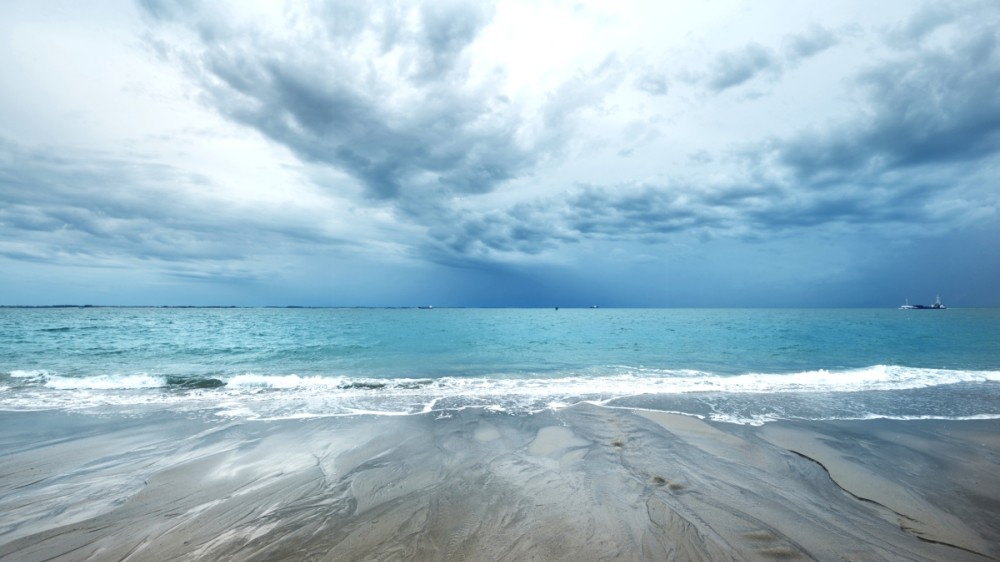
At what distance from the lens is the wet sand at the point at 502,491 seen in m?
5.44

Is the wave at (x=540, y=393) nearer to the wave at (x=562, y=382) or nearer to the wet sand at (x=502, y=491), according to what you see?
the wave at (x=562, y=382)

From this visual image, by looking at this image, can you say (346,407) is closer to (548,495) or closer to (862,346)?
(548,495)

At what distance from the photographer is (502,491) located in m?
7.10

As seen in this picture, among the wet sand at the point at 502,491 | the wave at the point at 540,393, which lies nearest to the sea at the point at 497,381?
the wave at the point at 540,393

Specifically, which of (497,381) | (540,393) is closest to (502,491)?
(540,393)

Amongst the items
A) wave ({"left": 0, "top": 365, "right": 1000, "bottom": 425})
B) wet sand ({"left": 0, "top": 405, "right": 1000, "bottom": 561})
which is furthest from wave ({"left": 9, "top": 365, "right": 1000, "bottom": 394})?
wet sand ({"left": 0, "top": 405, "right": 1000, "bottom": 561})

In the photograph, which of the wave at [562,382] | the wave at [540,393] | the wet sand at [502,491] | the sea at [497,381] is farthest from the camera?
the wave at [562,382]

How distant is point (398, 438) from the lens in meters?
10.4

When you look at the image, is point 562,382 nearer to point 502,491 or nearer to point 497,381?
point 497,381

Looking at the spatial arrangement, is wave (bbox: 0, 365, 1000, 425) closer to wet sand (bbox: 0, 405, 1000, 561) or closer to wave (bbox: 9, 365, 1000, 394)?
wave (bbox: 9, 365, 1000, 394)

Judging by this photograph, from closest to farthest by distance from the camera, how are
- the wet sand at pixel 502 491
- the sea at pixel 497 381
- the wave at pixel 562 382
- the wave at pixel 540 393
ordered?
1. the wet sand at pixel 502 491
2. the wave at pixel 540 393
3. the sea at pixel 497 381
4. the wave at pixel 562 382

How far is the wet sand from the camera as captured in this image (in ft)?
17.8

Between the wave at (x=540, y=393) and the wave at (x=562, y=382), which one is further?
the wave at (x=562, y=382)

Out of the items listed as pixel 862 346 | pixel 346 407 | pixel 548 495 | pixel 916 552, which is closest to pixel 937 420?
pixel 916 552
